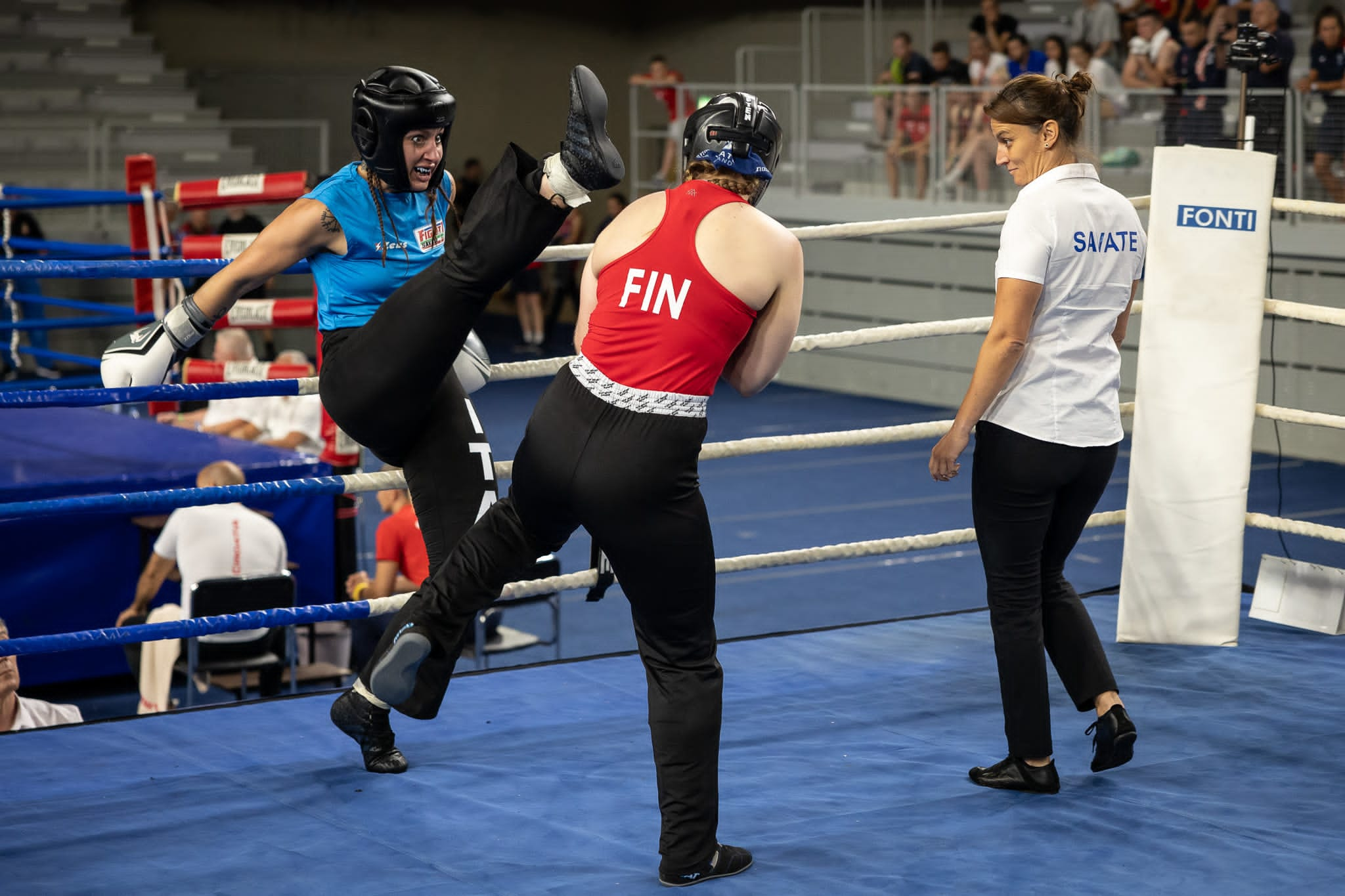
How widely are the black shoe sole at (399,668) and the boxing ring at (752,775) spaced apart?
303 mm

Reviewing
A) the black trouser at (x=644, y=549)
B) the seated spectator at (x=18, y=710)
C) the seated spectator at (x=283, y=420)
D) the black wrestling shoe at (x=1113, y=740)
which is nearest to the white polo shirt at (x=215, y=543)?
the seated spectator at (x=18, y=710)

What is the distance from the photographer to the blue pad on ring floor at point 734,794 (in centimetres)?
264

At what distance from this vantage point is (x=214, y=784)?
9.96 ft

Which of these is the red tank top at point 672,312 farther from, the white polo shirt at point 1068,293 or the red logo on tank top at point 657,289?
the white polo shirt at point 1068,293

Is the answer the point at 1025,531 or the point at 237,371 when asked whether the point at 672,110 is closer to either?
the point at 237,371

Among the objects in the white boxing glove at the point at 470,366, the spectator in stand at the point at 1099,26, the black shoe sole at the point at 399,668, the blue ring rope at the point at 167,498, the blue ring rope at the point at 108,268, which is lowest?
the black shoe sole at the point at 399,668

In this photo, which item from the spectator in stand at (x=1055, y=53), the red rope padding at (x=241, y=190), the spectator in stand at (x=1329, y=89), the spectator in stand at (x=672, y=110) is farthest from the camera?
the spectator in stand at (x=672, y=110)

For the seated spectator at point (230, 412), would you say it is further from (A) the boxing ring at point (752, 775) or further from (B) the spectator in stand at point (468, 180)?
(B) the spectator in stand at point (468, 180)

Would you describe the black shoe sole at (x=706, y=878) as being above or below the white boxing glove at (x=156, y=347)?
below

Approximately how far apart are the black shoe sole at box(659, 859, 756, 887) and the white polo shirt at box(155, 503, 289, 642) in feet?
10.3

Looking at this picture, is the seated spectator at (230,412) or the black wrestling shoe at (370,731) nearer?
the black wrestling shoe at (370,731)

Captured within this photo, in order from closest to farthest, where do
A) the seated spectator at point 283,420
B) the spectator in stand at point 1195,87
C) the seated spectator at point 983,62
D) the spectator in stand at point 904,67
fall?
the seated spectator at point 283,420
the spectator in stand at point 1195,87
the seated spectator at point 983,62
the spectator in stand at point 904,67

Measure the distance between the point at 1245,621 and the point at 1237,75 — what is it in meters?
7.28

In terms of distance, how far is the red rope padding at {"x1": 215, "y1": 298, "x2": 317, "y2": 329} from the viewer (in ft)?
18.4
